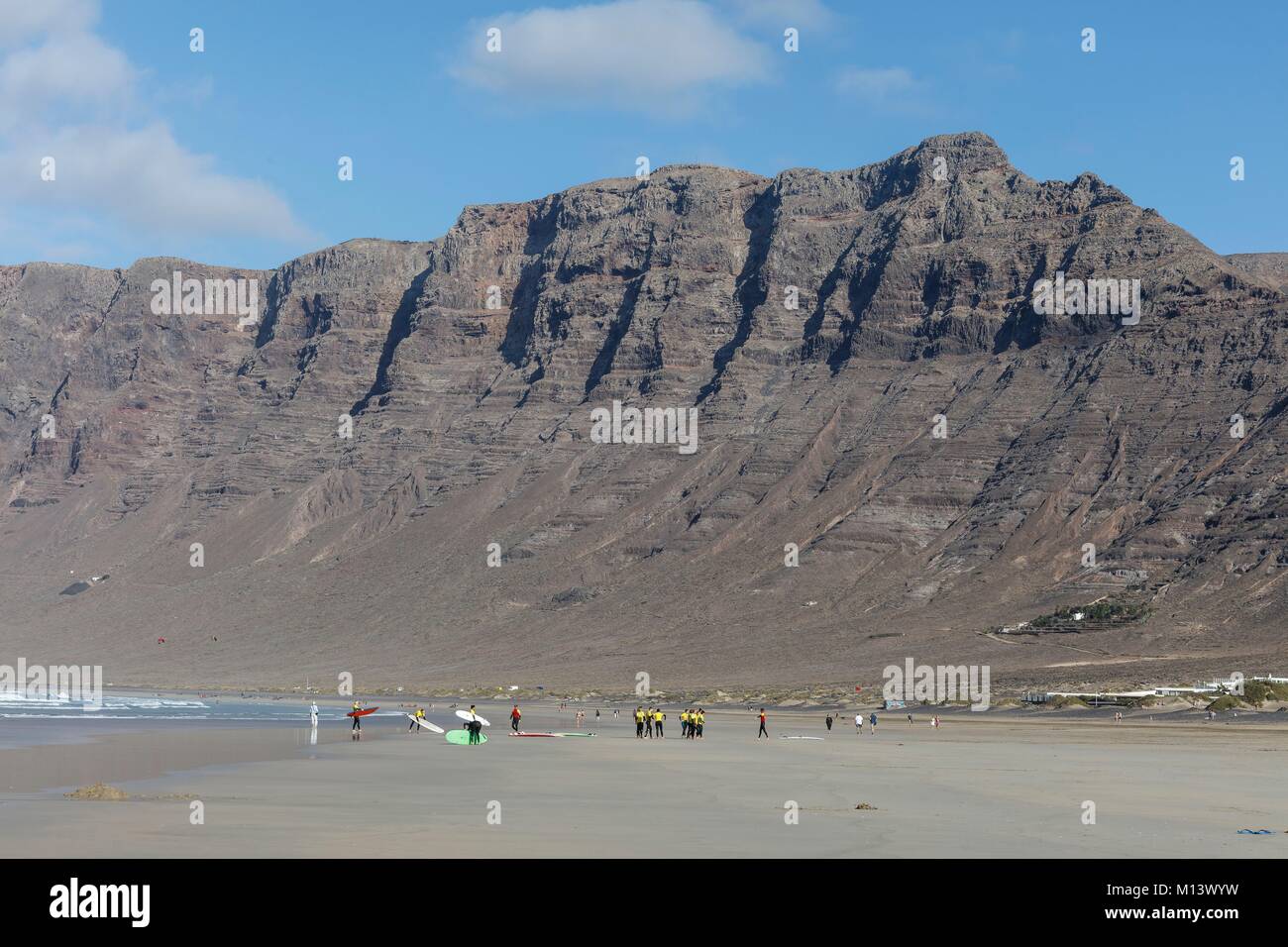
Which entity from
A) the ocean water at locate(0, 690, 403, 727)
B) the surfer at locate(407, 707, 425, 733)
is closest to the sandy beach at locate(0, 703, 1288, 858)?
the surfer at locate(407, 707, 425, 733)

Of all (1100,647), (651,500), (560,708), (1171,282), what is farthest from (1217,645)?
(651,500)

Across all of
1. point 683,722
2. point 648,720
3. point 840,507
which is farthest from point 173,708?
point 840,507

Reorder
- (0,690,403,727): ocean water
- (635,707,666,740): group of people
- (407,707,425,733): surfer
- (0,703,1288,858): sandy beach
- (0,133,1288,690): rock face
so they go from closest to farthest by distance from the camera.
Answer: (0,703,1288,858): sandy beach
(635,707,666,740): group of people
(407,707,425,733): surfer
(0,690,403,727): ocean water
(0,133,1288,690): rock face

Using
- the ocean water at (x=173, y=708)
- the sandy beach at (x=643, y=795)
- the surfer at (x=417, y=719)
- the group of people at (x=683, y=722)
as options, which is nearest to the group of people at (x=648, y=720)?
the group of people at (x=683, y=722)

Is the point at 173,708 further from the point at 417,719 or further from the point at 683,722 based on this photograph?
the point at 683,722

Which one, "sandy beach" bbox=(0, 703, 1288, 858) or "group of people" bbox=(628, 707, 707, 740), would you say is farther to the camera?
"group of people" bbox=(628, 707, 707, 740)

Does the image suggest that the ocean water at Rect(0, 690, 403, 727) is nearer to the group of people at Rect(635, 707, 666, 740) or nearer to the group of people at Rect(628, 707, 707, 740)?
the group of people at Rect(635, 707, 666, 740)

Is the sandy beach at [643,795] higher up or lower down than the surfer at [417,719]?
higher up

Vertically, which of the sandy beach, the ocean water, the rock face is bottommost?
the ocean water

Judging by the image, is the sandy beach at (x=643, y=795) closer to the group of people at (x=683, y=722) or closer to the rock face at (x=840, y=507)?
the group of people at (x=683, y=722)
